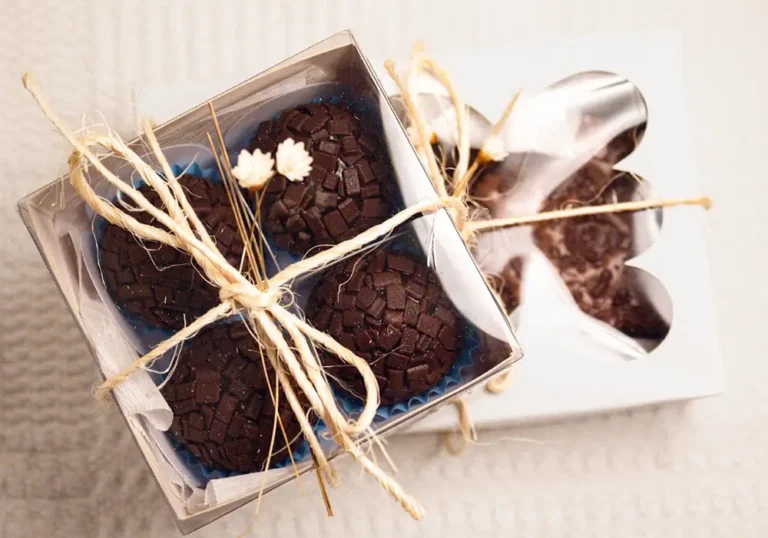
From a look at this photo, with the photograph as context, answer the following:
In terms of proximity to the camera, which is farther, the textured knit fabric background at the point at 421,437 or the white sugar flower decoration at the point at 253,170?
the textured knit fabric background at the point at 421,437

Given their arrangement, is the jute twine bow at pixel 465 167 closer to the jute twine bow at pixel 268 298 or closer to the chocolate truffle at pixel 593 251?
the chocolate truffle at pixel 593 251

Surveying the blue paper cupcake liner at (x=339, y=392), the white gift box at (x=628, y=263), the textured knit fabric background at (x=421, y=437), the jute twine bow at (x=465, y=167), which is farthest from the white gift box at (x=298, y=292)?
the textured knit fabric background at (x=421, y=437)

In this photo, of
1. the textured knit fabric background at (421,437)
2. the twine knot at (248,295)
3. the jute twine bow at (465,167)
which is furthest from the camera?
the textured knit fabric background at (421,437)

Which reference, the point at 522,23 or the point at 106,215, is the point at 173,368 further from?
the point at 522,23

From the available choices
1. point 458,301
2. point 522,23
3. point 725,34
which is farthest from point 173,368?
point 725,34

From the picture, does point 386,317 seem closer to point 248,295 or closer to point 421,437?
point 248,295

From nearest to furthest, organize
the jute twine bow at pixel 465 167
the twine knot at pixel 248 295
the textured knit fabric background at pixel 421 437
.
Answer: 1. the twine knot at pixel 248 295
2. the jute twine bow at pixel 465 167
3. the textured knit fabric background at pixel 421 437

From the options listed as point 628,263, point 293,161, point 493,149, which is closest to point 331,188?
point 293,161

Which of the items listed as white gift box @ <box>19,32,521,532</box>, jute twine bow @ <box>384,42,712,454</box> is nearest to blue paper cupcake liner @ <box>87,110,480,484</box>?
white gift box @ <box>19,32,521,532</box>
